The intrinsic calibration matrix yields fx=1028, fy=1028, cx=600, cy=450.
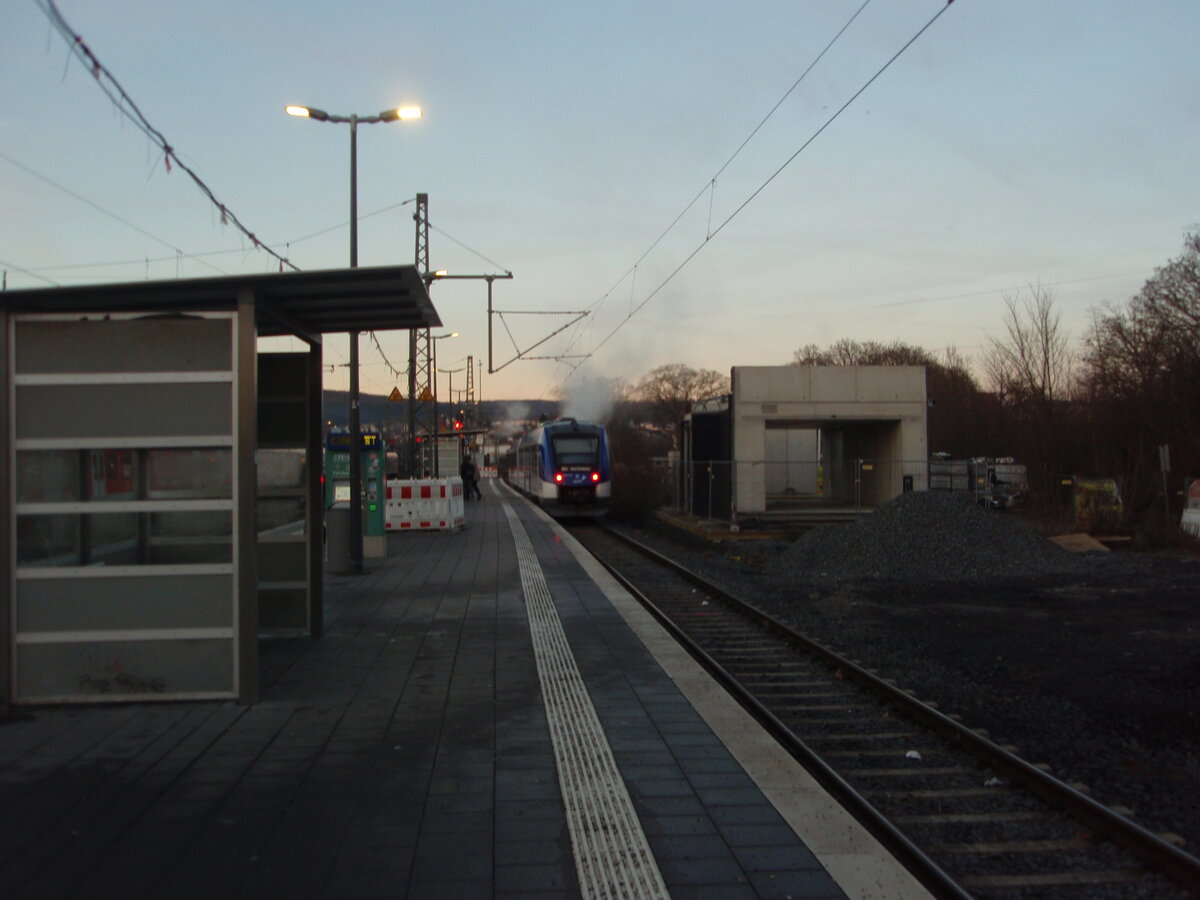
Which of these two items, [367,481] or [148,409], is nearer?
[148,409]

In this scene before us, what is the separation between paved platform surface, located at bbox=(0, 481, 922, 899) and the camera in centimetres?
416

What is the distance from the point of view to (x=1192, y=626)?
36.8ft

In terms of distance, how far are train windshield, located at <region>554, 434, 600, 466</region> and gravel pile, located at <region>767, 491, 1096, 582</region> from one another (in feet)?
49.7

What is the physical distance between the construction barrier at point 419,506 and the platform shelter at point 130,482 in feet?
55.6

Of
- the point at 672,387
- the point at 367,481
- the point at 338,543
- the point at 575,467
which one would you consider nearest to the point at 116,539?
the point at 338,543

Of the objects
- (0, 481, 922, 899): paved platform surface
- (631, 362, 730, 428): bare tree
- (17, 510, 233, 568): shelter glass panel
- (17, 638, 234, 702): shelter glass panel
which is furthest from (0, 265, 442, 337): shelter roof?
(631, 362, 730, 428): bare tree

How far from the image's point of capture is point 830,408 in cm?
2639

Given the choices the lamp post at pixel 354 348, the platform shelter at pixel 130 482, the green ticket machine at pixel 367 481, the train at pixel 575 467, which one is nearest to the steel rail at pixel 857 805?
the platform shelter at pixel 130 482

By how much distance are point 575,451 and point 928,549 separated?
1762cm

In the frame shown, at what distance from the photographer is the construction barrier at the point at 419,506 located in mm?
23906

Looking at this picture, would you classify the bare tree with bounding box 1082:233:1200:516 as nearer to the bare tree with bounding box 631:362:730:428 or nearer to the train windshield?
the train windshield

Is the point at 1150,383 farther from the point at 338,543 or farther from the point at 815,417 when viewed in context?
the point at 338,543

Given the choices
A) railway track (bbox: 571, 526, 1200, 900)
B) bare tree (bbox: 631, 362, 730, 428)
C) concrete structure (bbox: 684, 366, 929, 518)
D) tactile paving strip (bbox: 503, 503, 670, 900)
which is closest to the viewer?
tactile paving strip (bbox: 503, 503, 670, 900)

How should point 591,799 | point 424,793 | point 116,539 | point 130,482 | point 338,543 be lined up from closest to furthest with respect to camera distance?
point 591,799 → point 424,793 → point 116,539 → point 130,482 → point 338,543
